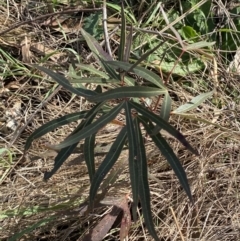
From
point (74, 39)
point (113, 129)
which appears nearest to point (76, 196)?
point (113, 129)

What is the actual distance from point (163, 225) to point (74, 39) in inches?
31.9

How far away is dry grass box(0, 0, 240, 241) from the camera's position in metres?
1.69

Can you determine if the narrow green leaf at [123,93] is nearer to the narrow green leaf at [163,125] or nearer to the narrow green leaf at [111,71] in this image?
the narrow green leaf at [163,125]

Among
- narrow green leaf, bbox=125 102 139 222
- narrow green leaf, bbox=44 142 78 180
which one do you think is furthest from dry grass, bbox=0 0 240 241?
narrow green leaf, bbox=125 102 139 222

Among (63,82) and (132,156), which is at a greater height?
(63,82)

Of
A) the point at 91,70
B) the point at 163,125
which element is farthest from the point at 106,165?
the point at 91,70

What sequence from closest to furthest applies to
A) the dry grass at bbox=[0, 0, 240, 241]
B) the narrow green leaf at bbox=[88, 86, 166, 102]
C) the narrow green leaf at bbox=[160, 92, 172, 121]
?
1. the narrow green leaf at bbox=[88, 86, 166, 102]
2. the narrow green leaf at bbox=[160, 92, 172, 121]
3. the dry grass at bbox=[0, 0, 240, 241]

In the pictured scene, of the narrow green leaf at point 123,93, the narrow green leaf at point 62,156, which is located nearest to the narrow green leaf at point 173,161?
the narrow green leaf at point 123,93

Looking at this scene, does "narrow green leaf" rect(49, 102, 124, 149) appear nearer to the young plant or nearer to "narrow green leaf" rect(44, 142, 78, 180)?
the young plant

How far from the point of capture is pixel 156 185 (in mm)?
1742

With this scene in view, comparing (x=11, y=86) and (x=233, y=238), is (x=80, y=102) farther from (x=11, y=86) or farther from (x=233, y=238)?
(x=233, y=238)

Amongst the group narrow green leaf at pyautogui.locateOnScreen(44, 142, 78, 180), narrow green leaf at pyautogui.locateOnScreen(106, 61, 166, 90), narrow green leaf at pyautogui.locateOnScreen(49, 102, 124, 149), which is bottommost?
narrow green leaf at pyautogui.locateOnScreen(44, 142, 78, 180)

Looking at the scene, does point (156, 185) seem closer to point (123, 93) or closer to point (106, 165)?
point (106, 165)

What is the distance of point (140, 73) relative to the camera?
142 cm
